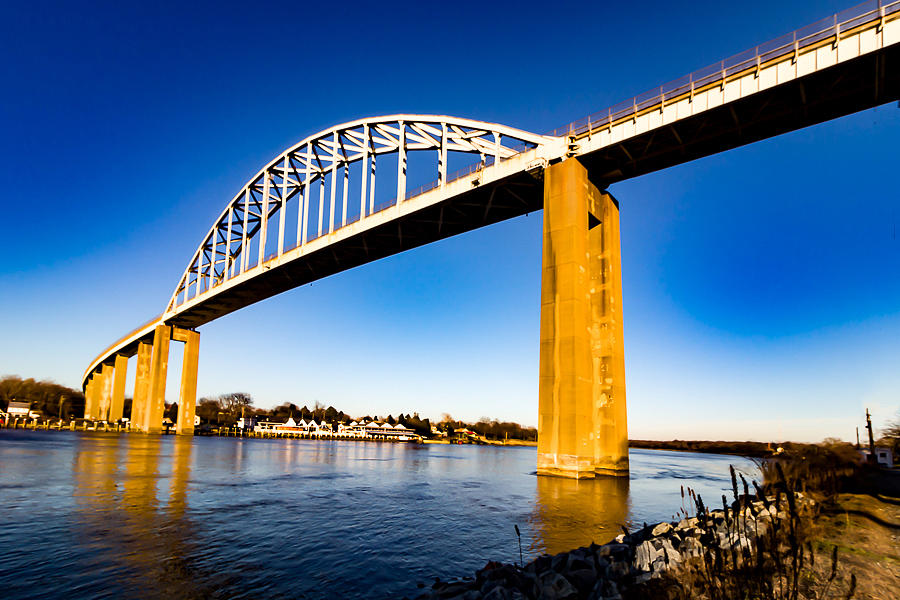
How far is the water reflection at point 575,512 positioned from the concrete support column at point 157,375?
75.8 metres

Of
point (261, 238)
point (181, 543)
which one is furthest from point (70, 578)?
point (261, 238)

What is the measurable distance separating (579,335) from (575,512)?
1220cm

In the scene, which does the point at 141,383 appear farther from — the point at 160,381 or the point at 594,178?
the point at 594,178

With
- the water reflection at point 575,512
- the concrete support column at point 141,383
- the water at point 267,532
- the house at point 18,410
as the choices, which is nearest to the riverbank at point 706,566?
the water at point 267,532

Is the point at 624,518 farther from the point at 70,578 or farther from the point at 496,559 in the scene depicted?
the point at 70,578

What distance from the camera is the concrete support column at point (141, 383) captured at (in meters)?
88.1

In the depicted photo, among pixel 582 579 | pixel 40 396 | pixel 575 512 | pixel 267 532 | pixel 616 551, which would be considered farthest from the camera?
pixel 40 396

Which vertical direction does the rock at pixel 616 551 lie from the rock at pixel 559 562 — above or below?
above

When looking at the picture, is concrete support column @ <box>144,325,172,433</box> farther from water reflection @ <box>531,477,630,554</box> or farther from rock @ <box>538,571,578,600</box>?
rock @ <box>538,571,578,600</box>

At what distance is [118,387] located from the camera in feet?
367

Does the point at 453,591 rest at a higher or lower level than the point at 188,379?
lower

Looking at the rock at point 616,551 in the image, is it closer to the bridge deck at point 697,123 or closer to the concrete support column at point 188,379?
the bridge deck at point 697,123

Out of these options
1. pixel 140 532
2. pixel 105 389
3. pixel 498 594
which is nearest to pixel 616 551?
pixel 498 594

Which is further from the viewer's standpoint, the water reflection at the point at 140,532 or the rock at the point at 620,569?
the water reflection at the point at 140,532
